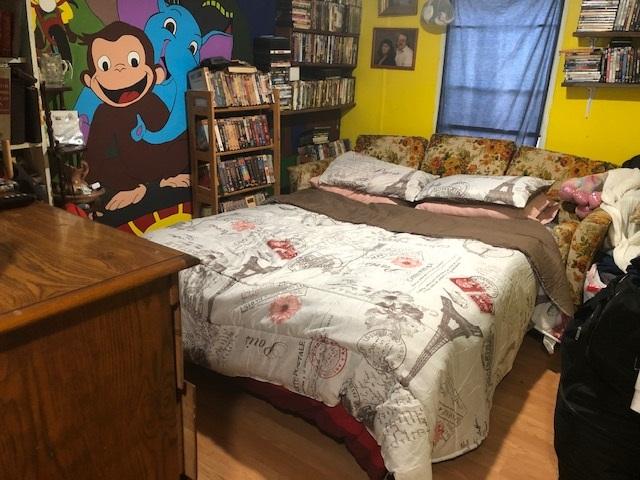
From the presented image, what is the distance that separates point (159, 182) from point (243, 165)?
57cm

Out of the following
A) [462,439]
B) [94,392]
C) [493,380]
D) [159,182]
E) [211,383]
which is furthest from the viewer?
[159,182]

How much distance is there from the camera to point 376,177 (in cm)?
333

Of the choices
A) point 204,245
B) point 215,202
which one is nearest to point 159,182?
point 215,202

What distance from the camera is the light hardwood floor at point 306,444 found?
5.91ft

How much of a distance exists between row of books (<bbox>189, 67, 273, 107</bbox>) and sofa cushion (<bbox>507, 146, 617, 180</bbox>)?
1730 mm

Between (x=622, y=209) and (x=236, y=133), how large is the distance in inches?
90.5

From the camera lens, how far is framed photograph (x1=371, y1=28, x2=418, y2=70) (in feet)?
12.8

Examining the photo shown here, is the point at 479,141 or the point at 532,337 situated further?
the point at 479,141

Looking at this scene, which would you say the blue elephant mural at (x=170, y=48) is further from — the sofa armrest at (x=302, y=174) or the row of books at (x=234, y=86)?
the sofa armrest at (x=302, y=174)

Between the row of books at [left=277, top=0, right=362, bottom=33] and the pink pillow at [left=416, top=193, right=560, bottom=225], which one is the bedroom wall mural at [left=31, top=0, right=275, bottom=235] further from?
the pink pillow at [left=416, top=193, right=560, bottom=225]

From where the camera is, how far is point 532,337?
2777 mm

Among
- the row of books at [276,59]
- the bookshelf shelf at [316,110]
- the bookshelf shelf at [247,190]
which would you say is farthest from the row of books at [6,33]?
the bookshelf shelf at [316,110]

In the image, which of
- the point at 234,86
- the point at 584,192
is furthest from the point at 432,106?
the point at 234,86

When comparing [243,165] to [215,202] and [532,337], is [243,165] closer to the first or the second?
[215,202]
